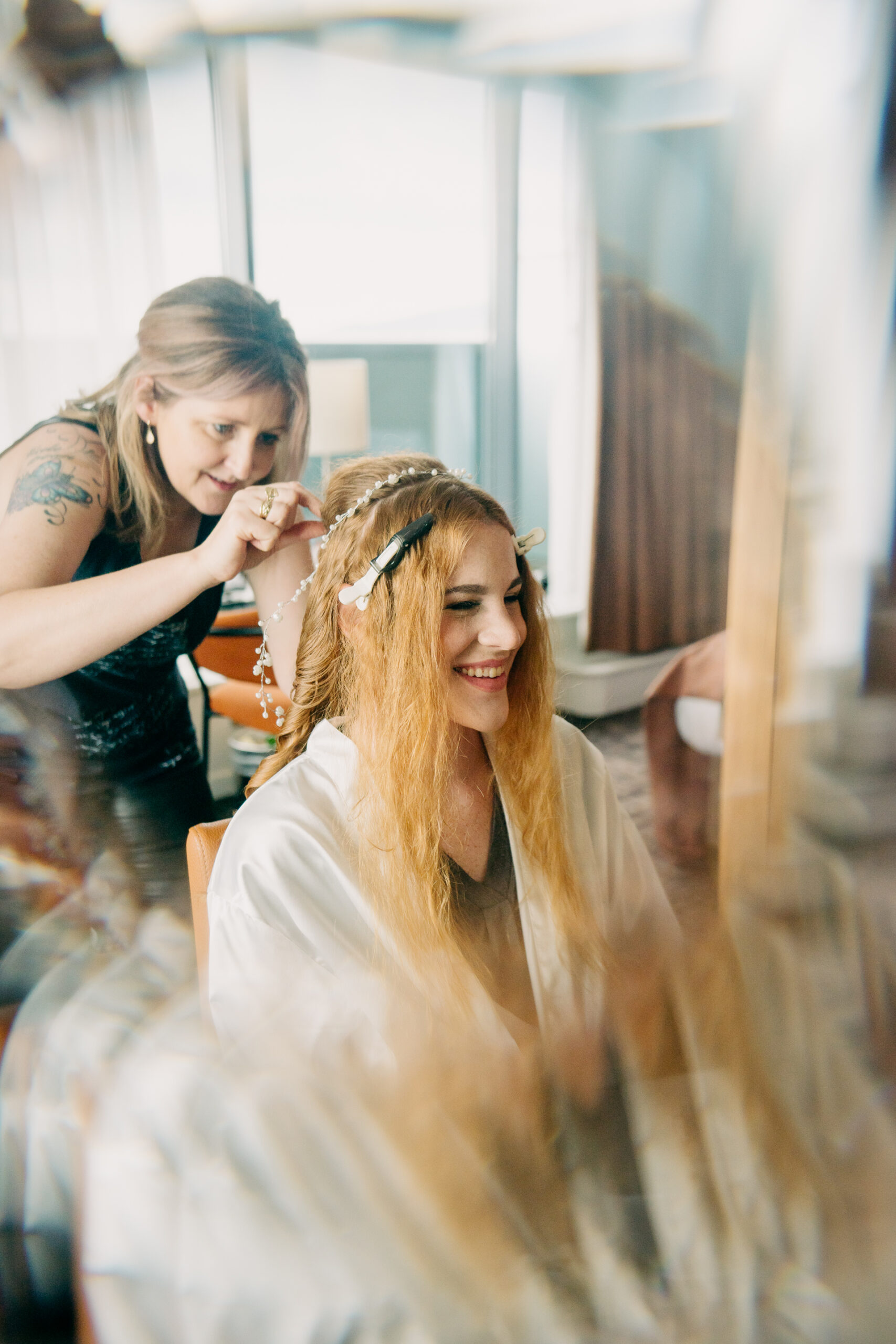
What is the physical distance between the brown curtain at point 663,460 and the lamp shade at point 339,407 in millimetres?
187

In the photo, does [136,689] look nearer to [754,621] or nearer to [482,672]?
[482,672]

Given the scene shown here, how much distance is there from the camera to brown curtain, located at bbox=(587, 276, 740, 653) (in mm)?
627

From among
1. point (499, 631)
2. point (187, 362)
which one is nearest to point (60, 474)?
point (187, 362)

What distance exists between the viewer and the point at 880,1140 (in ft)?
1.88

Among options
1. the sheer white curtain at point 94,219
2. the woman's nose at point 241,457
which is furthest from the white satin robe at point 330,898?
the sheer white curtain at point 94,219

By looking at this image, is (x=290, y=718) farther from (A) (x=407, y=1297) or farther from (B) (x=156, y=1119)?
(A) (x=407, y=1297)

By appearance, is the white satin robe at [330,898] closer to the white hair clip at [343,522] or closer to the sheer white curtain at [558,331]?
the white hair clip at [343,522]

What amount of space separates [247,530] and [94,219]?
23 centimetres

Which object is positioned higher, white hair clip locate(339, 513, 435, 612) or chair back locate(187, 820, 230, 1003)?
white hair clip locate(339, 513, 435, 612)

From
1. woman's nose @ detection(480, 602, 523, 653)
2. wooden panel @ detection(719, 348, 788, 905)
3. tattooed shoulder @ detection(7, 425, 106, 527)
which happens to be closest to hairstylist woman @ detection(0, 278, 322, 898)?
tattooed shoulder @ detection(7, 425, 106, 527)

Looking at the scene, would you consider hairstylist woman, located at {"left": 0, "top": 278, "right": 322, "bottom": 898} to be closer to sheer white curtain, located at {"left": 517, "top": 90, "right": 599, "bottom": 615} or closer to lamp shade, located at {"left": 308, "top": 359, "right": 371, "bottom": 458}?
lamp shade, located at {"left": 308, "top": 359, "right": 371, "bottom": 458}

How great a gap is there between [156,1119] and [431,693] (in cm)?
35

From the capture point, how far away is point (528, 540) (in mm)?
668

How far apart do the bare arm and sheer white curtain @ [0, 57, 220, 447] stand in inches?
1.3
